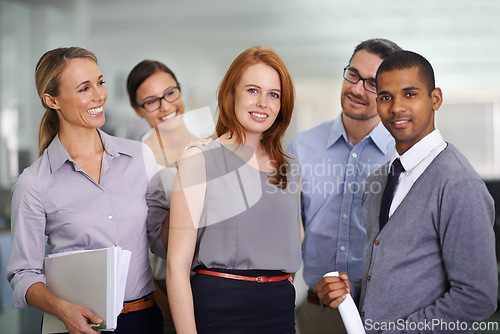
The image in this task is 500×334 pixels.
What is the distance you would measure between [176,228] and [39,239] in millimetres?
402

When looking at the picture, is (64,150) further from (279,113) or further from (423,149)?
(423,149)

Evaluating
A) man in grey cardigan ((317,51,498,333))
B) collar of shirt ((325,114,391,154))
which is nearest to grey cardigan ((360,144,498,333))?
man in grey cardigan ((317,51,498,333))

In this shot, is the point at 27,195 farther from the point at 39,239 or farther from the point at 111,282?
the point at 111,282

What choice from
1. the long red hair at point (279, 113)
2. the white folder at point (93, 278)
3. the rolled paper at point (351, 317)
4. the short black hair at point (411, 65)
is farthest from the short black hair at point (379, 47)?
the white folder at point (93, 278)

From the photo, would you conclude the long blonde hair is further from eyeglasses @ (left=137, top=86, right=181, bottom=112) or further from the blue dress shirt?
the blue dress shirt

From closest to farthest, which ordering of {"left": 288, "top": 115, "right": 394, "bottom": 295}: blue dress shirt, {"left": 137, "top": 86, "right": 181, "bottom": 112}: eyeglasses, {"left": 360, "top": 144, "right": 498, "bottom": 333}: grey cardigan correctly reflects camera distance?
1. {"left": 360, "top": 144, "right": 498, "bottom": 333}: grey cardigan
2. {"left": 288, "top": 115, "right": 394, "bottom": 295}: blue dress shirt
3. {"left": 137, "top": 86, "right": 181, "bottom": 112}: eyeglasses

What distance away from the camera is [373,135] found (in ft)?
5.71

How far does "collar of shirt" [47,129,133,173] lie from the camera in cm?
146

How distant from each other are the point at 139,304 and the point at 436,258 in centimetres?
89

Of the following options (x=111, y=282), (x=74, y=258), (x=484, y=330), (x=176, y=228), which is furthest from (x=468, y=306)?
(x=74, y=258)

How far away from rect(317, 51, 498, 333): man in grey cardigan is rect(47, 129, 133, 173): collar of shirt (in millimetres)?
767

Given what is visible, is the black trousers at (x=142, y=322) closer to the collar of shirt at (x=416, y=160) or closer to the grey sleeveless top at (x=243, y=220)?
the grey sleeveless top at (x=243, y=220)

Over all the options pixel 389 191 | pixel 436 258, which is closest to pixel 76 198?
pixel 389 191

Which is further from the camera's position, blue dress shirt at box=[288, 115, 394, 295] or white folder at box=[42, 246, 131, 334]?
blue dress shirt at box=[288, 115, 394, 295]
